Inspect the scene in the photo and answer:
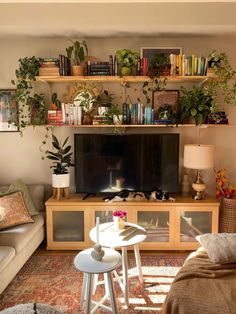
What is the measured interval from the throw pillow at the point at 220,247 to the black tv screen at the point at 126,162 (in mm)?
1260

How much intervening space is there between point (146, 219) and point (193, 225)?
528 mm

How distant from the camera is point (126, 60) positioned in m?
3.02

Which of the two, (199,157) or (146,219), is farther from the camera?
(146,219)

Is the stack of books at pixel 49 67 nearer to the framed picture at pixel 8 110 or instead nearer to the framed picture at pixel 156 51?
the framed picture at pixel 8 110

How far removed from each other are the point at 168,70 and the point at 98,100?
2.83 ft

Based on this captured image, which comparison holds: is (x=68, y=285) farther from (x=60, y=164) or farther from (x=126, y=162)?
(x=126, y=162)

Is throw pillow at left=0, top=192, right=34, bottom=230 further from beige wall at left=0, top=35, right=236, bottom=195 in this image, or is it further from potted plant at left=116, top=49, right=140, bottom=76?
potted plant at left=116, top=49, right=140, bottom=76

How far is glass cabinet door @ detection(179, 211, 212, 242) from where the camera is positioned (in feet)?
10.4

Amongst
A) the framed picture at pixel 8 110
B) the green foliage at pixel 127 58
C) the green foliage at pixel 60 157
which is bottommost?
the green foliage at pixel 60 157

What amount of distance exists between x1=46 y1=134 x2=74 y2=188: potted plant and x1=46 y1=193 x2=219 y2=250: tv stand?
20 centimetres

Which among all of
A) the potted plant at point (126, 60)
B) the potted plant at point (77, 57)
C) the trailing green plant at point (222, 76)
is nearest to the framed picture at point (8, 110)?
the potted plant at point (77, 57)

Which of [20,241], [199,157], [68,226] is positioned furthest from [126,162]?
[20,241]

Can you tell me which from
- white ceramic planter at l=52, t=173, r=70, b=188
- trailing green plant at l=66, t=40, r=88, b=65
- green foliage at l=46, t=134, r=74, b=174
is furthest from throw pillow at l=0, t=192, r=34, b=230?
trailing green plant at l=66, t=40, r=88, b=65

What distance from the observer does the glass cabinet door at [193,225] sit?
10.4 ft
